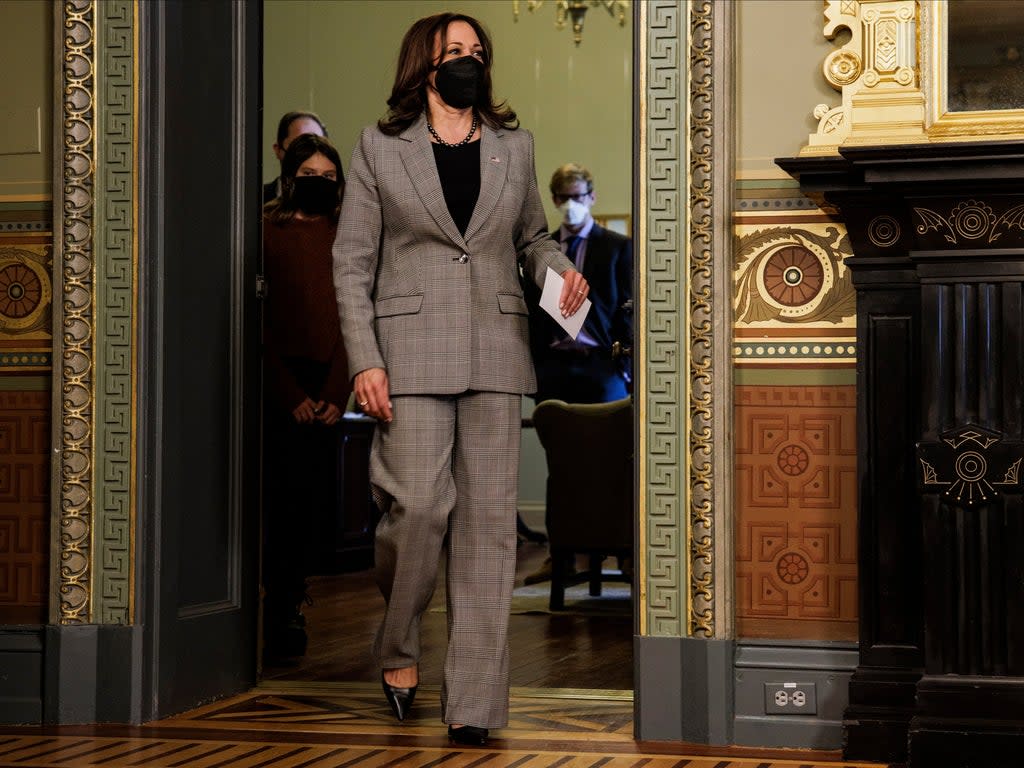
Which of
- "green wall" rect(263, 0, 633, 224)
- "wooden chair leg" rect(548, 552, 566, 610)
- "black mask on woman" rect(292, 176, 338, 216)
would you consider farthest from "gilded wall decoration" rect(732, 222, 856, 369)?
"green wall" rect(263, 0, 633, 224)

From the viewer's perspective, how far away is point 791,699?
120 inches

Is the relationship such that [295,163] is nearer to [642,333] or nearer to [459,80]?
[459,80]

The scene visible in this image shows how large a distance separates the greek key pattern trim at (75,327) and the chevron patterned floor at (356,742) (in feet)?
1.18

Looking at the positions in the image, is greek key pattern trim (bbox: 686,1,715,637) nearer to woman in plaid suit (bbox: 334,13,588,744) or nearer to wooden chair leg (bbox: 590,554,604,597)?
woman in plaid suit (bbox: 334,13,588,744)

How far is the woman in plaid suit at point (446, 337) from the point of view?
3.10 meters

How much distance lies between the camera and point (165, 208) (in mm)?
3379

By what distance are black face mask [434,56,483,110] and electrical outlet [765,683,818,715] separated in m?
1.43

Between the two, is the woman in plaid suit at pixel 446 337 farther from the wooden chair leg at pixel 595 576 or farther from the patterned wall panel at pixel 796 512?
the wooden chair leg at pixel 595 576

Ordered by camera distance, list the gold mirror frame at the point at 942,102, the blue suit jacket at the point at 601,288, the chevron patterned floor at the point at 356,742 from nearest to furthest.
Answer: the chevron patterned floor at the point at 356,742
the gold mirror frame at the point at 942,102
the blue suit jacket at the point at 601,288

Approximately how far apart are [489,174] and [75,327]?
104cm

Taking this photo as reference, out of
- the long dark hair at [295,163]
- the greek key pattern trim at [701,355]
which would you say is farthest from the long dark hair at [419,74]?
the long dark hair at [295,163]

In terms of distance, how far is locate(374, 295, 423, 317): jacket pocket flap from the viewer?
123 inches

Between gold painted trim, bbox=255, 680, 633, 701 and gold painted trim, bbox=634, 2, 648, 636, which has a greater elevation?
gold painted trim, bbox=634, 2, 648, 636

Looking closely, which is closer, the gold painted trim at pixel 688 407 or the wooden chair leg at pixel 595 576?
the gold painted trim at pixel 688 407
